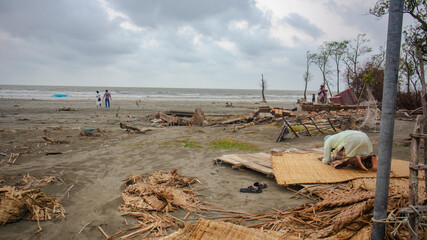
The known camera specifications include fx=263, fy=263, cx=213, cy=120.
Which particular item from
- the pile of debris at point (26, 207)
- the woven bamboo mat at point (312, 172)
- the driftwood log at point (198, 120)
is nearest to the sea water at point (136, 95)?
the driftwood log at point (198, 120)

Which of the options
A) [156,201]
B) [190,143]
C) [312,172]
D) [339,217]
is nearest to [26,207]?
[156,201]

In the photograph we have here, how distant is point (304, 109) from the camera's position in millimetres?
17391

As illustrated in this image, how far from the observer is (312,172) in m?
5.20

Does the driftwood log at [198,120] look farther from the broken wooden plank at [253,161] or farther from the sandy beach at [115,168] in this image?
the broken wooden plank at [253,161]

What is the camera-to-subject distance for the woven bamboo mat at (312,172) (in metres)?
4.80

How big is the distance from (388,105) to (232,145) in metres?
6.55

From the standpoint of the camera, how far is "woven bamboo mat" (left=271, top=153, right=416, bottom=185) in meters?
4.80

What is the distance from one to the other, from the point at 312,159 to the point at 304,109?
1206 centimetres

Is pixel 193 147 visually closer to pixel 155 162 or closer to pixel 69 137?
pixel 155 162

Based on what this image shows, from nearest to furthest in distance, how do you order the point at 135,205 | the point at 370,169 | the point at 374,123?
1. the point at 135,205
2. the point at 370,169
3. the point at 374,123

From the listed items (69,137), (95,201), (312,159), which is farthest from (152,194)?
(69,137)

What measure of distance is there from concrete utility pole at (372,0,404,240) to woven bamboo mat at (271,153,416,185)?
2105mm

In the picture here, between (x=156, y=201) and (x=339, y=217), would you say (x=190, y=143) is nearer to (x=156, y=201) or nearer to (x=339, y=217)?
(x=156, y=201)

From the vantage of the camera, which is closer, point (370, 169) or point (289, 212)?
point (289, 212)
